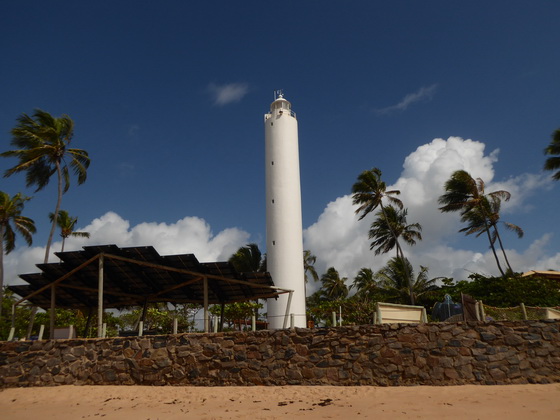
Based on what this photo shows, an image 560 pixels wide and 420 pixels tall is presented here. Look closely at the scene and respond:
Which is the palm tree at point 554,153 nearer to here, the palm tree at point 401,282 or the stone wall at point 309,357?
the palm tree at point 401,282

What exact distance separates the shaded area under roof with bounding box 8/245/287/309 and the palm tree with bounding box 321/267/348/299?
111ft

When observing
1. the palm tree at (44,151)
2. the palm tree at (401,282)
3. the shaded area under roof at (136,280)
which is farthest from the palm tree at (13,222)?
the palm tree at (401,282)

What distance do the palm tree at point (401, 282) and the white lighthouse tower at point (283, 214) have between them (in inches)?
558

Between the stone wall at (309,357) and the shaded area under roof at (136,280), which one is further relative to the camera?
the shaded area under roof at (136,280)

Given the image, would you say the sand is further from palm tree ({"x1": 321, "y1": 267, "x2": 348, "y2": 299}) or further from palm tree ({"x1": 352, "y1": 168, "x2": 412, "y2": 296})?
palm tree ({"x1": 321, "y1": 267, "x2": 348, "y2": 299})

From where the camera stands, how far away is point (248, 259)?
121 ft

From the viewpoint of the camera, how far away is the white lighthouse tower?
22.5 m

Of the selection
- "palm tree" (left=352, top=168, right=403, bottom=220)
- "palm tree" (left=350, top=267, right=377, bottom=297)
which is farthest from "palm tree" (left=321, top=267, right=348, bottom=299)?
"palm tree" (left=352, top=168, right=403, bottom=220)

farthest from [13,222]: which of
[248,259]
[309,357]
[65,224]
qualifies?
[309,357]

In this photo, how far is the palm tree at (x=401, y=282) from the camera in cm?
3472

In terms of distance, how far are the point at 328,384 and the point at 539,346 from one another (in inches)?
209

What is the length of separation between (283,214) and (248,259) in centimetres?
1409

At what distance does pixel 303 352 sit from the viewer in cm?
1137

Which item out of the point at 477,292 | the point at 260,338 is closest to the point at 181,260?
the point at 260,338
